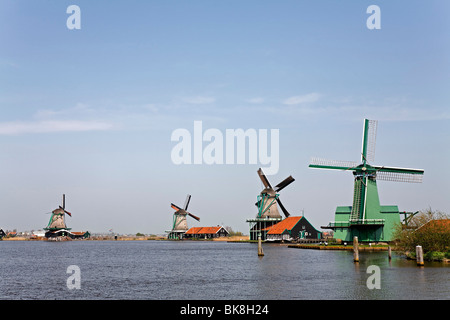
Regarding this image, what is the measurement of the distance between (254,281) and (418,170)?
4226 cm

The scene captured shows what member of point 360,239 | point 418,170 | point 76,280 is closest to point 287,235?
point 360,239

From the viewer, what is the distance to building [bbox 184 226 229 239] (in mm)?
142000

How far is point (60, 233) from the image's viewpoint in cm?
14338

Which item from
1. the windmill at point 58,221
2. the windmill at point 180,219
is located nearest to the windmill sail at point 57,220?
the windmill at point 58,221

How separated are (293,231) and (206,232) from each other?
2014 inches

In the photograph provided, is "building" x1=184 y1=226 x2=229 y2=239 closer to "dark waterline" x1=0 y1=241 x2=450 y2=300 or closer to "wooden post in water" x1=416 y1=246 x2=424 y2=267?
"dark waterline" x1=0 y1=241 x2=450 y2=300

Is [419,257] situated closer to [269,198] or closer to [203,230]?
[269,198]

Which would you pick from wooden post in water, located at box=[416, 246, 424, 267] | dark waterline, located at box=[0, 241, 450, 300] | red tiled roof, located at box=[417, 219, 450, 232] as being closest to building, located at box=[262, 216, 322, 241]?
red tiled roof, located at box=[417, 219, 450, 232]

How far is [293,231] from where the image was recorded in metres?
96.9

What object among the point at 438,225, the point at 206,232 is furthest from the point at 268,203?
the point at 438,225

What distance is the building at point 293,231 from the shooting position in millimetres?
96812

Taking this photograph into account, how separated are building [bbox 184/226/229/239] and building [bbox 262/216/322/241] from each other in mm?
42772

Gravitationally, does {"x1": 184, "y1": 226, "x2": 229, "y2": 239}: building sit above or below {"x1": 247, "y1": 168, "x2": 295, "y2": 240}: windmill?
below
